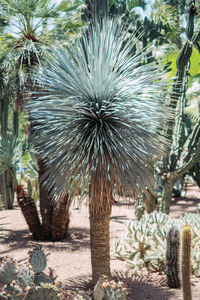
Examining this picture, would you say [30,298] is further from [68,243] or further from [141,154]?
[68,243]

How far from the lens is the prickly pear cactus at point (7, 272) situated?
2471mm

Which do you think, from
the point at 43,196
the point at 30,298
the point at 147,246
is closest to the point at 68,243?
the point at 43,196

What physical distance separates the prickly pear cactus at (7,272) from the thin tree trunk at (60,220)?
3405 millimetres

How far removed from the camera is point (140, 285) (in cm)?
420

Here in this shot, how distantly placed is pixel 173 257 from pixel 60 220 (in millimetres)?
2518

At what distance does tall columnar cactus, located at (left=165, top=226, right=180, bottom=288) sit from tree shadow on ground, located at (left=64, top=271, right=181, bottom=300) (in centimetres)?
11

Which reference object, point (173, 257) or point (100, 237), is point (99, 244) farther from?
point (173, 257)

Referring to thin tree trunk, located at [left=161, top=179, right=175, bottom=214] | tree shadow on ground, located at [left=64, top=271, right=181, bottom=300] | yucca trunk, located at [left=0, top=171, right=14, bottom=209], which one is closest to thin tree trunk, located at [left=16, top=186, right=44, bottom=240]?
tree shadow on ground, located at [left=64, top=271, right=181, bottom=300]

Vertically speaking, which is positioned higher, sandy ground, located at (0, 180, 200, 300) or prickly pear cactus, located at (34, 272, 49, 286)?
prickly pear cactus, located at (34, 272, 49, 286)

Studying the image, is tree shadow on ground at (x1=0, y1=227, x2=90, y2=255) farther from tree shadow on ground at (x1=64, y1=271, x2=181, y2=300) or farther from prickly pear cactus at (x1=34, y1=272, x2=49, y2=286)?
prickly pear cactus at (x1=34, y1=272, x2=49, y2=286)

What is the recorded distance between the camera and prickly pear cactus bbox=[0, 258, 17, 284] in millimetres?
2471

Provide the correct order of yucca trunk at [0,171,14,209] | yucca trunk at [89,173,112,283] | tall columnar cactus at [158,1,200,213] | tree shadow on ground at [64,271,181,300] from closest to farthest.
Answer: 1. yucca trunk at [89,173,112,283]
2. tree shadow on ground at [64,271,181,300]
3. tall columnar cactus at [158,1,200,213]
4. yucca trunk at [0,171,14,209]

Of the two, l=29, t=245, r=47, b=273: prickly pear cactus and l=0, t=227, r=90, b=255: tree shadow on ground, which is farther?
l=0, t=227, r=90, b=255: tree shadow on ground

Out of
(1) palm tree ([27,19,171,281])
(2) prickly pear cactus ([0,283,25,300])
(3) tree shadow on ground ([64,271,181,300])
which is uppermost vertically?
(1) palm tree ([27,19,171,281])
